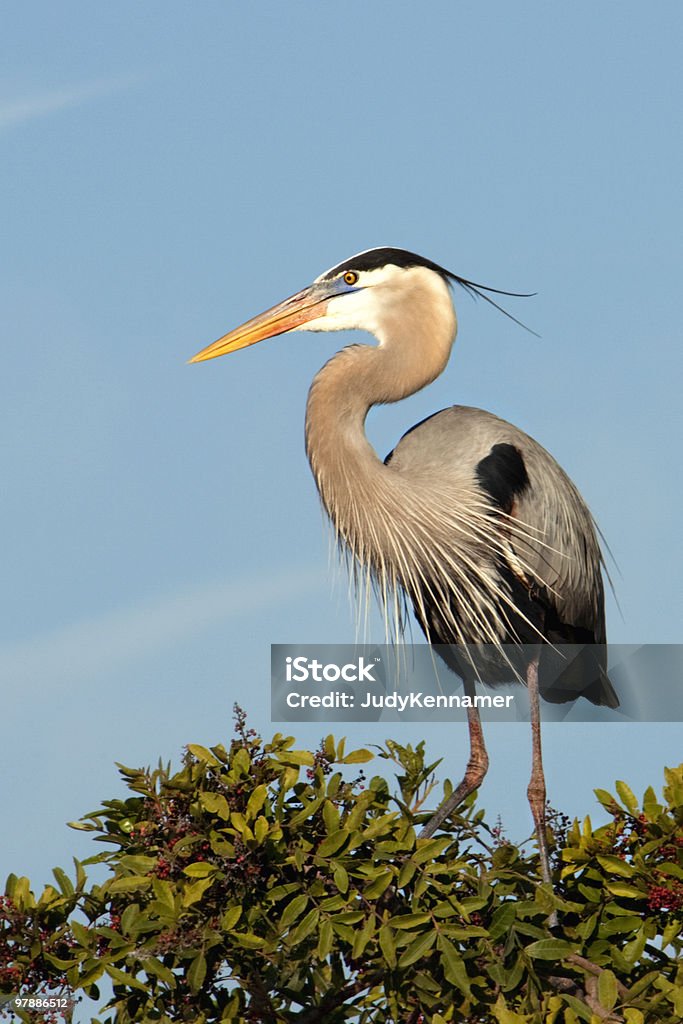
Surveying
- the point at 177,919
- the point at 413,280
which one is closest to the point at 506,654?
the point at 413,280

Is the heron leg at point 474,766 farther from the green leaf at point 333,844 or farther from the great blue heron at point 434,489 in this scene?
the green leaf at point 333,844

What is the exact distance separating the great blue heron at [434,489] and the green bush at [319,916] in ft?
5.67

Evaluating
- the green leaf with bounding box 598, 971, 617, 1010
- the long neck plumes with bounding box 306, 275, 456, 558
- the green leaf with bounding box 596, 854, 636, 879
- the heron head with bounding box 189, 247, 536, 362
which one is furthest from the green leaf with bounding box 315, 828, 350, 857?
the heron head with bounding box 189, 247, 536, 362

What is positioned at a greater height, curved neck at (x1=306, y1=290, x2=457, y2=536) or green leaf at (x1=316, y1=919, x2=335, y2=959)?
curved neck at (x1=306, y1=290, x2=457, y2=536)

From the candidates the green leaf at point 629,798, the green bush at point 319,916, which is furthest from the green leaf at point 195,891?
the green leaf at point 629,798

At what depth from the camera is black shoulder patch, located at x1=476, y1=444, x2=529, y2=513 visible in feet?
28.9

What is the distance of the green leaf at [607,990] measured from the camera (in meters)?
6.00

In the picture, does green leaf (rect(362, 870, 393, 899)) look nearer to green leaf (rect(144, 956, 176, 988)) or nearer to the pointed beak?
green leaf (rect(144, 956, 176, 988))

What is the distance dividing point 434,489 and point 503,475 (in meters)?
0.47

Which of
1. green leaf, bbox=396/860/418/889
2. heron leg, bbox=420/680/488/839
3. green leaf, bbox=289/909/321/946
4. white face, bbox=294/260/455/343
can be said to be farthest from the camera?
heron leg, bbox=420/680/488/839

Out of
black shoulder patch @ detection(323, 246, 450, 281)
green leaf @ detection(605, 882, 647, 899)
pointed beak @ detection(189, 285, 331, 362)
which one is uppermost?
black shoulder patch @ detection(323, 246, 450, 281)

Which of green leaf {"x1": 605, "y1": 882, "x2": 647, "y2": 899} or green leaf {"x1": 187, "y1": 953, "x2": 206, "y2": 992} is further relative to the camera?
green leaf {"x1": 605, "y1": 882, "x2": 647, "y2": 899}

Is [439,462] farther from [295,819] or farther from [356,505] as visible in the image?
[295,819]

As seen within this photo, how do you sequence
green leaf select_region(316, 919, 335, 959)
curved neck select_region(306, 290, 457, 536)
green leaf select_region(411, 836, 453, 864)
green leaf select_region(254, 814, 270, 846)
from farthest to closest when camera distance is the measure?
curved neck select_region(306, 290, 457, 536), green leaf select_region(411, 836, 453, 864), green leaf select_region(254, 814, 270, 846), green leaf select_region(316, 919, 335, 959)
